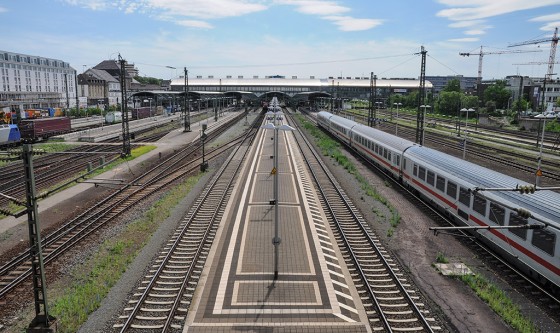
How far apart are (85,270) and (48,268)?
160cm

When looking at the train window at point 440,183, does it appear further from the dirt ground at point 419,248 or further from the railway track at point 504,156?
the railway track at point 504,156

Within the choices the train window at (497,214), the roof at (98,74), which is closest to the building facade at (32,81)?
the roof at (98,74)

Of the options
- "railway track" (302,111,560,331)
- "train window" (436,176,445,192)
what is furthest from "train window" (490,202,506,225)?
"train window" (436,176,445,192)

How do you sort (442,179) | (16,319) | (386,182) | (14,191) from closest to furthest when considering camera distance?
(16,319) → (442,179) → (14,191) → (386,182)

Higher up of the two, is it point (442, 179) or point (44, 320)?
point (442, 179)

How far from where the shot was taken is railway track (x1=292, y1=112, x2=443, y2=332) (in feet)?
42.5

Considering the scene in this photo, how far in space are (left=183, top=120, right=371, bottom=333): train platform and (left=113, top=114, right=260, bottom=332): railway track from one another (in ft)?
1.37

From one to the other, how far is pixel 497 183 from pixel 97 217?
20.8 m

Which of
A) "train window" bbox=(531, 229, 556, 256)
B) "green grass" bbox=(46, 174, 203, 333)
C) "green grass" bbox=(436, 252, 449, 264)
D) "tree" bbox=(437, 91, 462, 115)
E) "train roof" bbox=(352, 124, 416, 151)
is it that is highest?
"tree" bbox=(437, 91, 462, 115)

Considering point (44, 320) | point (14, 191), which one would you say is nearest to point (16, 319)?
point (44, 320)

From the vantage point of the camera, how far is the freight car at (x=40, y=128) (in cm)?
5666

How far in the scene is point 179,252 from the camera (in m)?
18.3

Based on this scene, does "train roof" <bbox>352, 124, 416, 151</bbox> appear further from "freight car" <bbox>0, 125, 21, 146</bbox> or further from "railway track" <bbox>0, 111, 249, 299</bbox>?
"freight car" <bbox>0, 125, 21, 146</bbox>

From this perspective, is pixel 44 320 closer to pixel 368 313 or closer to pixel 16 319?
pixel 16 319
